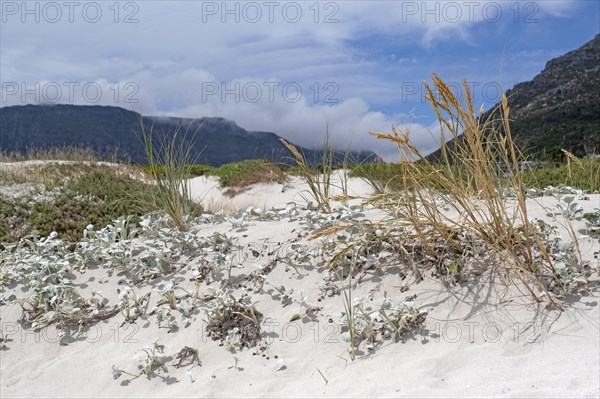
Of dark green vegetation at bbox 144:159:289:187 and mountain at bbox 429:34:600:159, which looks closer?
dark green vegetation at bbox 144:159:289:187

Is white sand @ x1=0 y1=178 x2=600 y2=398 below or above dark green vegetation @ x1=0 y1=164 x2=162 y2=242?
below

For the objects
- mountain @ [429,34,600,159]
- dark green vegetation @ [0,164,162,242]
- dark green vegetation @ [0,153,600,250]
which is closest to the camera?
dark green vegetation @ [0,153,600,250]

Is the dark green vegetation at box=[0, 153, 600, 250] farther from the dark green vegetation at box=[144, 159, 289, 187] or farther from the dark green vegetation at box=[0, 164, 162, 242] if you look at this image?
the dark green vegetation at box=[144, 159, 289, 187]

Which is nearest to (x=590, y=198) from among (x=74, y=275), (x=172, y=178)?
(x=172, y=178)

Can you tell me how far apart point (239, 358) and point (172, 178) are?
9.05 feet

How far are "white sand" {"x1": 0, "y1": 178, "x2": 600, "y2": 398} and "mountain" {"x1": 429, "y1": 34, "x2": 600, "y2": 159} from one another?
27.2 metres

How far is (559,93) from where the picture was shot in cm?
5525

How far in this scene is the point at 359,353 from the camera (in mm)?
3447

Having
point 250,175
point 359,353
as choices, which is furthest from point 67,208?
point 359,353

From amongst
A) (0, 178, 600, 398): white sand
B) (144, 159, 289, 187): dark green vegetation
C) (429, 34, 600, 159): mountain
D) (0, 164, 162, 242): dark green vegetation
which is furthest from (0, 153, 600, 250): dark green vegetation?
(429, 34, 600, 159): mountain

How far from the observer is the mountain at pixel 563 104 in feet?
123

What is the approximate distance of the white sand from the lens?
9.69ft

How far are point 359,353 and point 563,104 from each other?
173 feet

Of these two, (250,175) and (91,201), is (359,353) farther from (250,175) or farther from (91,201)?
(250,175)
